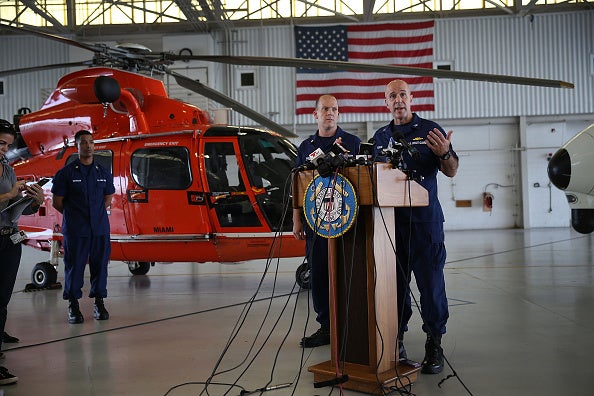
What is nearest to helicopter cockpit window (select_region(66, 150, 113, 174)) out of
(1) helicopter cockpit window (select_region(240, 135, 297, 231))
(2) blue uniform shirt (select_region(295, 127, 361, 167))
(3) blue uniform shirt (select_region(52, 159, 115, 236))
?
(1) helicopter cockpit window (select_region(240, 135, 297, 231))

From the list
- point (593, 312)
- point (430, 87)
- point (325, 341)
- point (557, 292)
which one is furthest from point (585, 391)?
point (430, 87)

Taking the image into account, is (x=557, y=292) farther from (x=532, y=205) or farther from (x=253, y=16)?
(x=253, y=16)

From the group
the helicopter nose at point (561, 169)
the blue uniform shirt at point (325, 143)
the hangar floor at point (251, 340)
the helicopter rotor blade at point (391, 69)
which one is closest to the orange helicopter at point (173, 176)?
the hangar floor at point (251, 340)

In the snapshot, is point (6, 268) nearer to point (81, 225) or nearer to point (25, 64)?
point (81, 225)

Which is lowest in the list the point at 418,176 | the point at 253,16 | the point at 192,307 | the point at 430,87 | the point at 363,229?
the point at 192,307

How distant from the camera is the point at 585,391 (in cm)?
302

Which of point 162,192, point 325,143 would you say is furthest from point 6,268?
point 162,192

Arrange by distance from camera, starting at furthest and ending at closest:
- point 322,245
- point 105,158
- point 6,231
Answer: point 105,158, point 322,245, point 6,231

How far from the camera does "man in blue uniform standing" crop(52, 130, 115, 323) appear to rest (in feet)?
17.4

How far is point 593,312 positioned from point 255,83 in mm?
15274

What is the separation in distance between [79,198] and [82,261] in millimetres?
577

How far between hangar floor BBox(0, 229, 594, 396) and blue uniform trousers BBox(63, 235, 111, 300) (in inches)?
12.2

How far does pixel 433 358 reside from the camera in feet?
11.4

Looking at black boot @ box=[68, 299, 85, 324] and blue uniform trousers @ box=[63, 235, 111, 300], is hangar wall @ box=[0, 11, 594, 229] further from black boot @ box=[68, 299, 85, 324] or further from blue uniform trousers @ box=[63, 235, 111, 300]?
black boot @ box=[68, 299, 85, 324]
